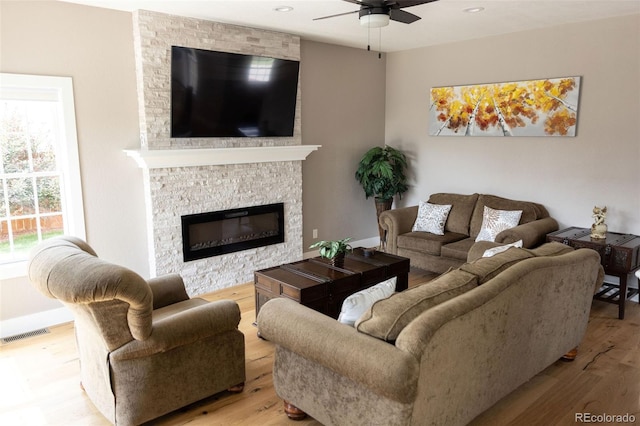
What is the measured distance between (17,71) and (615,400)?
4.85 m

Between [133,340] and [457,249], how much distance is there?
11.3ft

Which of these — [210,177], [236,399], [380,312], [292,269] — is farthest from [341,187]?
[380,312]

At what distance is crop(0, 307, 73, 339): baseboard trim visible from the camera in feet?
12.5

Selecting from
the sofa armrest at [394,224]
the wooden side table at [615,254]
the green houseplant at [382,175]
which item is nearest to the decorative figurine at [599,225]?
the wooden side table at [615,254]

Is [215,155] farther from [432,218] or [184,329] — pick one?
[432,218]

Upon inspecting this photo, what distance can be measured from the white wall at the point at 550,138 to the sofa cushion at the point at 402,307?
323cm

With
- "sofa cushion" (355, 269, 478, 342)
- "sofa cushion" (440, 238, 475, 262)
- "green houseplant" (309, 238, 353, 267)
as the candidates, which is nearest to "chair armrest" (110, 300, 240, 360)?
"sofa cushion" (355, 269, 478, 342)

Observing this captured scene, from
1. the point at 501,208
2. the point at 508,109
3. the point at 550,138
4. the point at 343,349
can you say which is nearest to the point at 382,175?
the point at 501,208

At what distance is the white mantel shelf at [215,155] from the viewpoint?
4.19 m

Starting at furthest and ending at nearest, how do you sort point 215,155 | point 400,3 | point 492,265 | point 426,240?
point 426,240
point 215,155
point 400,3
point 492,265

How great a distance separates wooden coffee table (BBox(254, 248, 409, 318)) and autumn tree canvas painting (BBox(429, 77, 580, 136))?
2313 millimetres

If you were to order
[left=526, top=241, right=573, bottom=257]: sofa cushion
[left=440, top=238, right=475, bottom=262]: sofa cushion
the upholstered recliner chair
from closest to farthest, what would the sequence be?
the upholstered recliner chair < [left=526, top=241, right=573, bottom=257]: sofa cushion < [left=440, top=238, right=475, bottom=262]: sofa cushion

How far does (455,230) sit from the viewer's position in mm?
5457

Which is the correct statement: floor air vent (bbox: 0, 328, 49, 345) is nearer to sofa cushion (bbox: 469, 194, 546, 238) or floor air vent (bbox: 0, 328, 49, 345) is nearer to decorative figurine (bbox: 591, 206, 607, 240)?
sofa cushion (bbox: 469, 194, 546, 238)
